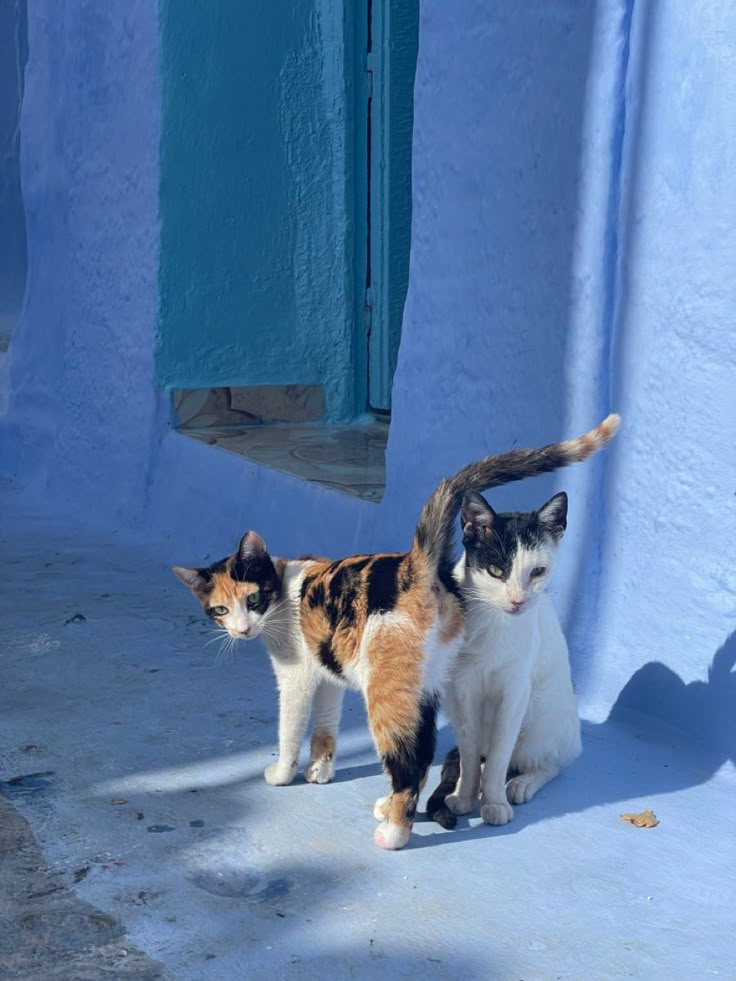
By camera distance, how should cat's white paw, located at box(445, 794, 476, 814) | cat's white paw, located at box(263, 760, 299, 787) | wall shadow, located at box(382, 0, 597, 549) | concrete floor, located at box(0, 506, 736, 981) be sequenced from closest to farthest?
concrete floor, located at box(0, 506, 736, 981) → cat's white paw, located at box(445, 794, 476, 814) → cat's white paw, located at box(263, 760, 299, 787) → wall shadow, located at box(382, 0, 597, 549)

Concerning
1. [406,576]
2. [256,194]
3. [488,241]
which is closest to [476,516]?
[406,576]

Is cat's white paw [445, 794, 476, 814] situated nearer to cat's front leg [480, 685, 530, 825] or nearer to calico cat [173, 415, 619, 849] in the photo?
cat's front leg [480, 685, 530, 825]

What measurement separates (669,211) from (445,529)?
3.90 feet

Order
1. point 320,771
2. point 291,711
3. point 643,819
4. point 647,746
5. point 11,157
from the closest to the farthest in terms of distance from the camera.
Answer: point 643,819 → point 291,711 → point 320,771 → point 647,746 → point 11,157

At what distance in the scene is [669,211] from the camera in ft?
11.6

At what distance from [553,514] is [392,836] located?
0.83 meters

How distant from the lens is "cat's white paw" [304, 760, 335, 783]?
3395 mm

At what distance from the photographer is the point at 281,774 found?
338 cm

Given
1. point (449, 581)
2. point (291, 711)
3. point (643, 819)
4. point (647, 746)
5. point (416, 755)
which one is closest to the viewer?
point (416, 755)

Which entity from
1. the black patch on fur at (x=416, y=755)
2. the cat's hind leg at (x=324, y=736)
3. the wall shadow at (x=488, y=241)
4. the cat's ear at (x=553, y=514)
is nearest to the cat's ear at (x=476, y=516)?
the cat's ear at (x=553, y=514)

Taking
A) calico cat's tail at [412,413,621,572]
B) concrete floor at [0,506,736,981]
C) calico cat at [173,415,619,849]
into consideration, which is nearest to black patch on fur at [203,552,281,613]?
calico cat at [173,415,619,849]

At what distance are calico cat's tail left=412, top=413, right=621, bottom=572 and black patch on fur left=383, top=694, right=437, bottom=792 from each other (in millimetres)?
325

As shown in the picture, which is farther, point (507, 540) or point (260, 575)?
point (260, 575)

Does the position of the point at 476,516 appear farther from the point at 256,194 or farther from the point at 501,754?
the point at 256,194
